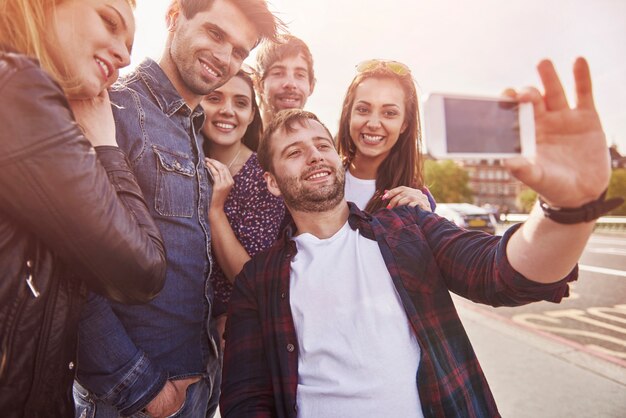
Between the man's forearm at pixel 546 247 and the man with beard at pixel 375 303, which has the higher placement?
the man's forearm at pixel 546 247

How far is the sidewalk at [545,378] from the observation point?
3.47 metres

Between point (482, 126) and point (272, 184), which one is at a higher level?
point (482, 126)

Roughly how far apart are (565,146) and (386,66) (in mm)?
1977

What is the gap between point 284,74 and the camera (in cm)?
317

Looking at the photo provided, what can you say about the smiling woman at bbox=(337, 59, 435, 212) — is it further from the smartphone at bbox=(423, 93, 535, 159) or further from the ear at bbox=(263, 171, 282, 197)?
the smartphone at bbox=(423, 93, 535, 159)

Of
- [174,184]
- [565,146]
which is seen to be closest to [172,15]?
[174,184]

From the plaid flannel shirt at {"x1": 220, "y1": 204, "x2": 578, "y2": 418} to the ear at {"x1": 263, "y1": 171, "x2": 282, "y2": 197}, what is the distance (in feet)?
1.28

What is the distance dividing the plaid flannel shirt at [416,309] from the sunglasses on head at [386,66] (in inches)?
50.5

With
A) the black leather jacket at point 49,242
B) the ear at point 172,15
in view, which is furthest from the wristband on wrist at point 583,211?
the ear at point 172,15

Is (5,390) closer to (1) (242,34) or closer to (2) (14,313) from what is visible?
(2) (14,313)

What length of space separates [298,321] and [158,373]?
0.59 metres

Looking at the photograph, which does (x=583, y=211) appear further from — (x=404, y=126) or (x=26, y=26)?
(x=404, y=126)

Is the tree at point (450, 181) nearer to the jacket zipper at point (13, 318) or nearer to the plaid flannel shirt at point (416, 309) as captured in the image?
the plaid flannel shirt at point (416, 309)

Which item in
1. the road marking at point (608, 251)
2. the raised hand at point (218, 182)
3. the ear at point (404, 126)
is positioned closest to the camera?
the raised hand at point (218, 182)
